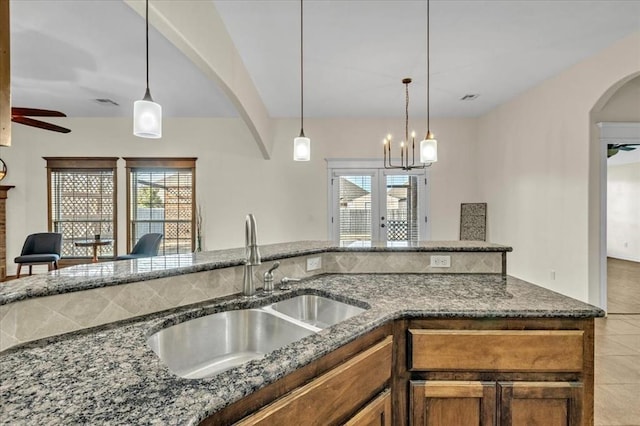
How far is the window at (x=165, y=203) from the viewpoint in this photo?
552 centimetres

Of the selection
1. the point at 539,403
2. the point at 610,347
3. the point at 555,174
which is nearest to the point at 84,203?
the point at 539,403

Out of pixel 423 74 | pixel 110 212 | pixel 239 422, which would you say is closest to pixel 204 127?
pixel 110 212

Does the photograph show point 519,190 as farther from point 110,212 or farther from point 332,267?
point 110,212

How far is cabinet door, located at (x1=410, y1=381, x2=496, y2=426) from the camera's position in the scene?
129cm

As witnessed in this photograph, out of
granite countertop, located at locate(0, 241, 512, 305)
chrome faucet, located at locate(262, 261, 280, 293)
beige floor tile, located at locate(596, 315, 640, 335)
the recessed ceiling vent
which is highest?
the recessed ceiling vent

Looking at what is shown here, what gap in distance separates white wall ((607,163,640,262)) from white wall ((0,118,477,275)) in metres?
5.17

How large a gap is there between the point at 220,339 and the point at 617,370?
315 cm

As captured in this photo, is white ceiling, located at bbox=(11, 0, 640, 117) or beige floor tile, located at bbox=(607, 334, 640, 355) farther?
beige floor tile, located at bbox=(607, 334, 640, 355)

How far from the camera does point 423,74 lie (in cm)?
385

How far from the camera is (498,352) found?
1.30 metres

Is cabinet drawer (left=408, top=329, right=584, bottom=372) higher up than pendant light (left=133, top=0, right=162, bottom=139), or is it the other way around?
pendant light (left=133, top=0, right=162, bottom=139)

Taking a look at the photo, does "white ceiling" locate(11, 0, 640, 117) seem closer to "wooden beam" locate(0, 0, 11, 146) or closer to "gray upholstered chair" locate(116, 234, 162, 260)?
"gray upholstered chair" locate(116, 234, 162, 260)

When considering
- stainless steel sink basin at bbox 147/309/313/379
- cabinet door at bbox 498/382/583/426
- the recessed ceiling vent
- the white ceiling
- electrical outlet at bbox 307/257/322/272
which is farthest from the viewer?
the recessed ceiling vent

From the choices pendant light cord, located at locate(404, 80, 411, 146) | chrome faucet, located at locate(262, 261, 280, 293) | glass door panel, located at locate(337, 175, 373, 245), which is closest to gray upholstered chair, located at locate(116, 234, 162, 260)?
glass door panel, located at locate(337, 175, 373, 245)
